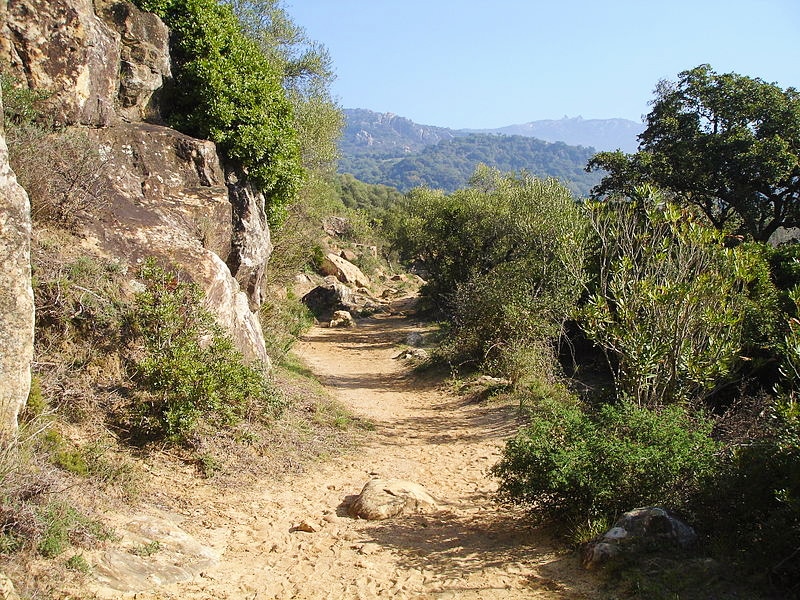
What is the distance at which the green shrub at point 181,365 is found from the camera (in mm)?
7504

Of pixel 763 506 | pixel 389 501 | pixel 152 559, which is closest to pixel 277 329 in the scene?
pixel 389 501

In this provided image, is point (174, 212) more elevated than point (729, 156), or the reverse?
point (729, 156)

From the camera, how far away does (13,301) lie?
561 centimetres

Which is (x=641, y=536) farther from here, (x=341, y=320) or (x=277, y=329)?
(x=341, y=320)

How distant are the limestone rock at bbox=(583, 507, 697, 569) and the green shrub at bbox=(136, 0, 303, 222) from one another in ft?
32.5

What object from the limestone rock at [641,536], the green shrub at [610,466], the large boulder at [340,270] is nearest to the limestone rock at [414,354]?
the green shrub at [610,466]

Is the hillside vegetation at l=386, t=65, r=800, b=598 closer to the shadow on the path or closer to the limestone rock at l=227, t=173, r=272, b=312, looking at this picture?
the shadow on the path

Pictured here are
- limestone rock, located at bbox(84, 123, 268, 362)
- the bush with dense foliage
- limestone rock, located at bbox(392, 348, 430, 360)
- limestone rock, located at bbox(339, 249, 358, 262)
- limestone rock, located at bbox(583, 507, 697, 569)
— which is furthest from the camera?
limestone rock, located at bbox(339, 249, 358, 262)

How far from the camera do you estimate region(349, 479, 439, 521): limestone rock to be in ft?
23.9

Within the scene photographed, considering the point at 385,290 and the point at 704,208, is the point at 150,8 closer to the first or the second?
the point at 704,208

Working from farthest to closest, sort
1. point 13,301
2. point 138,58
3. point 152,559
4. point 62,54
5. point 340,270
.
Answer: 1. point 340,270
2. point 138,58
3. point 62,54
4. point 13,301
5. point 152,559

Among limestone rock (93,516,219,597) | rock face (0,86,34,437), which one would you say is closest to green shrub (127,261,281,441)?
limestone rock (93,516,219,597)

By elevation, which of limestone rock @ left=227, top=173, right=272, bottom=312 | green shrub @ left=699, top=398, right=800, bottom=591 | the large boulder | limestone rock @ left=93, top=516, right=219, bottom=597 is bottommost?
limestone rock @ left=93, top=516, right=219, bottom=597

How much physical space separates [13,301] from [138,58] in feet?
25.0
